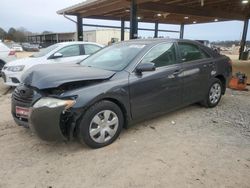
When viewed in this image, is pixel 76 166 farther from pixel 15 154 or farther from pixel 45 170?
pixel 15 154

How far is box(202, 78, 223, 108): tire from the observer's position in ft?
16.1

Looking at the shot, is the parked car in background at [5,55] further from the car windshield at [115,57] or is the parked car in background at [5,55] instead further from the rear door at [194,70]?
the rear door at [194,70]

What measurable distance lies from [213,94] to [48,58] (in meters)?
4.51

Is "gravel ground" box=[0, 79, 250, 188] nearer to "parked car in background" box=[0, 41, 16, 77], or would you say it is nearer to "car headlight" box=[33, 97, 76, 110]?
"car headlight" box=[33, 97, 76, 110]

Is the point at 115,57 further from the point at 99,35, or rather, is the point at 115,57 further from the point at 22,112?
the point at 99,35

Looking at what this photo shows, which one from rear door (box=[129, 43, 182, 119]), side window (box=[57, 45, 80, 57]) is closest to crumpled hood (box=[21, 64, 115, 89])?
rear door (box=[129, 43, 182, 119])

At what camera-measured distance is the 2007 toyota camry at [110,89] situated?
2.92m

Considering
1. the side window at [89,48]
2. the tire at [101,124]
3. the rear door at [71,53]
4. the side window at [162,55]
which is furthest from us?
the side window at [89,48]

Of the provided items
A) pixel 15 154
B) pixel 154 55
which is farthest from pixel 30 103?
pixel 154 55

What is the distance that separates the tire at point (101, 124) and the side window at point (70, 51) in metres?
4.32

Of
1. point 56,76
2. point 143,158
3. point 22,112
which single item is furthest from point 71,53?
point 143,158

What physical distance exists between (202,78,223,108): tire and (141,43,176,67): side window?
4.25 feet

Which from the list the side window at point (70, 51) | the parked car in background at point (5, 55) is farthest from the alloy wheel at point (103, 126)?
the parked car in background at point (5, 55)

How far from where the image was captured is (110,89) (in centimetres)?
320
